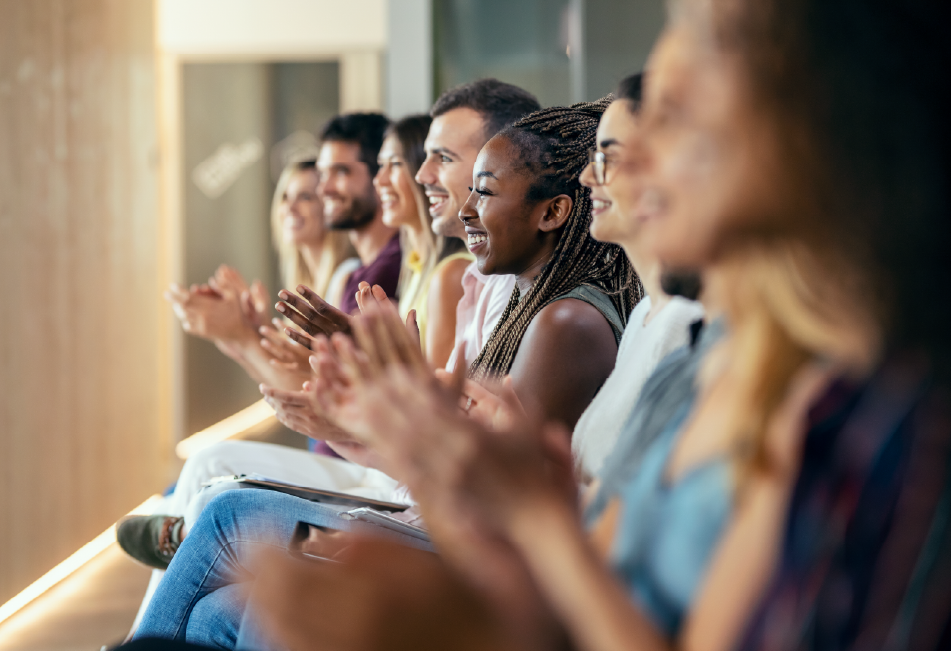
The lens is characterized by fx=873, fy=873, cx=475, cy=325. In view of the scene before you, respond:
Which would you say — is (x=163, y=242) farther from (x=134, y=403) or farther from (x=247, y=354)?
(x=247, y=354)

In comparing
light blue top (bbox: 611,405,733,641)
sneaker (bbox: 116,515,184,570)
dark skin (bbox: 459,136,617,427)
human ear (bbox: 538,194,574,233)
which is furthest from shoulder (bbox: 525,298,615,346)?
sneaker (bbox: 116,515,184,570)

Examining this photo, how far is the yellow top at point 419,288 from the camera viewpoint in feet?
7.00

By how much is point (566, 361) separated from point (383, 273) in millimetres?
1356

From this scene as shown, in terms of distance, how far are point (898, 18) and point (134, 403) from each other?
11.4 ft

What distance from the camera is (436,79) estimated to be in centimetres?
368

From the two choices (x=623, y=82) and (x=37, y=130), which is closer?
(x=623, y=82)

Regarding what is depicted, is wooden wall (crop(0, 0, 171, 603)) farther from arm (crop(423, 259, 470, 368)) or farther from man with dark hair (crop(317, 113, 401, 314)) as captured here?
arm (crop(423, 259, 470, 368))

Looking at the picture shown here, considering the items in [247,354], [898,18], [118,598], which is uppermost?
[898,18]

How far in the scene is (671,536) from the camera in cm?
61

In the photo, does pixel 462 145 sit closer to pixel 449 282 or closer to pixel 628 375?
pixel 449 282

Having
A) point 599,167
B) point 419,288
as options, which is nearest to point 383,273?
point 419,288

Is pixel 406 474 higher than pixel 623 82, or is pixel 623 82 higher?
pixel 623 82

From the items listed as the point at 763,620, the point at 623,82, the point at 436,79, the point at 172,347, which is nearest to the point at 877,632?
the point at 763,620

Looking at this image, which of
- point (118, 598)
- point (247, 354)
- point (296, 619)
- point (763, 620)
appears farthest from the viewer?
point (118, 598)
